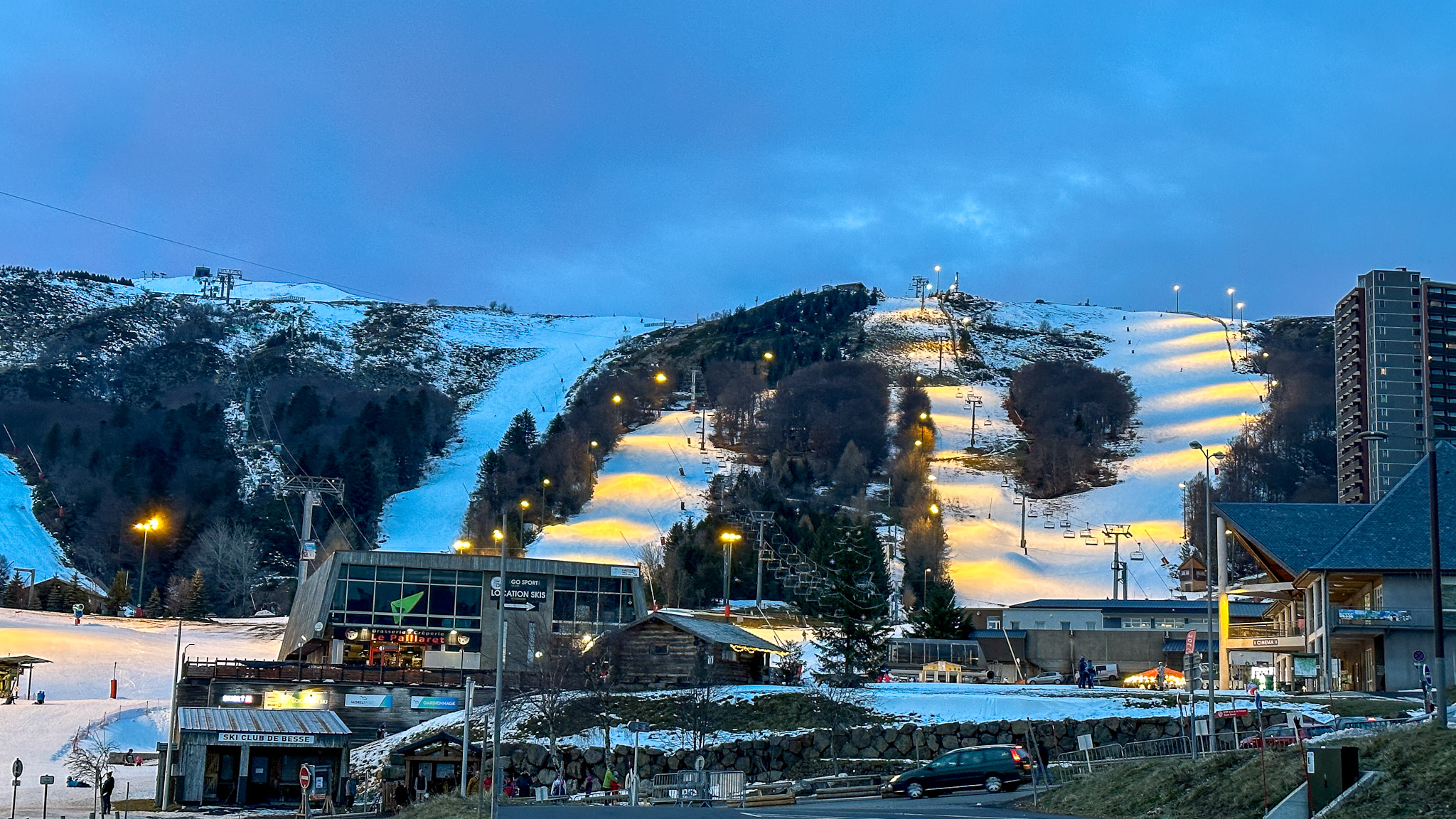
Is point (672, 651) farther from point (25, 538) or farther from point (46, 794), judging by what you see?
point (25, 538)

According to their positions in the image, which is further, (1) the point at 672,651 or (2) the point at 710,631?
(2) the point at 710,631

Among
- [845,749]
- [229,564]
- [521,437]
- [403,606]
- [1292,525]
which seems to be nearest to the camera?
[845,749]

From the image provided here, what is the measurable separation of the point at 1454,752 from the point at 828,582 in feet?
183

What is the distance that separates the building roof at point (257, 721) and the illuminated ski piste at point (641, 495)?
59986 millimetres

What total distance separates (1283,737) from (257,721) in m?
29.4

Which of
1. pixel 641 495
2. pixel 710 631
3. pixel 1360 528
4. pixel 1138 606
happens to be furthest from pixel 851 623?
pixel 641 495

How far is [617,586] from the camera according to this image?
7250 cm

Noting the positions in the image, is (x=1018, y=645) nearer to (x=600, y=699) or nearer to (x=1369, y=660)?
(x=1369, y=660)

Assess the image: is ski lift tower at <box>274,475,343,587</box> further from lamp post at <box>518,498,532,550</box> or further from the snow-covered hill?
lamp post at <box>518,498,532,550</box>

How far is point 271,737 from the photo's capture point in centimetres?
4406

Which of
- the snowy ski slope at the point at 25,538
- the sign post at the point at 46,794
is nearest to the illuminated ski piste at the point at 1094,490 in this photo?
the sign post at the point at 46,794

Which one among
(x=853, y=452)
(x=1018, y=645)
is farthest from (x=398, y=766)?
(x=853, y=452)

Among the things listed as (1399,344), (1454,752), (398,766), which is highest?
(1399,344)

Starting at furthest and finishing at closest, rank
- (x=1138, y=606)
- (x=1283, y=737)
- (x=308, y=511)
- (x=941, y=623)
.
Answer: (x=1138, y=606) < (x=308, y=511) < (x=941, y=623) < (x=1283, y=737)
